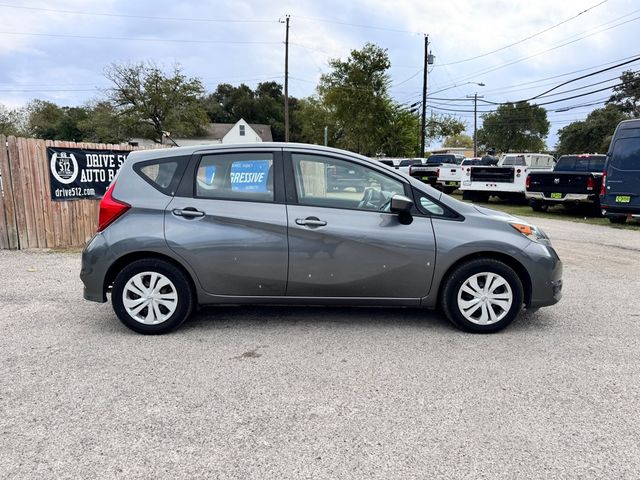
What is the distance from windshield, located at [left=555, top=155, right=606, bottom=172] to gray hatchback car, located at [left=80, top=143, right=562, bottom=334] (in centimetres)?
1521

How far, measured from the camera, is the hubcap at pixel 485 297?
4.27 meters

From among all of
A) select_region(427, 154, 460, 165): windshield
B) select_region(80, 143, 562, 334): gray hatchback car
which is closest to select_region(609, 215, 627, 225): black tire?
select_region(80, 143, 562, 334): gray hatchback car

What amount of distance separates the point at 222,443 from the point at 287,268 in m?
1.83

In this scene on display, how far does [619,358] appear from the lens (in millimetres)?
3820

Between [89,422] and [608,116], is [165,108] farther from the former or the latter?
[89,422]

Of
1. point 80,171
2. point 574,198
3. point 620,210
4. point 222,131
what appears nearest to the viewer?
point 80,171

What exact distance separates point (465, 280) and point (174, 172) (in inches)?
112

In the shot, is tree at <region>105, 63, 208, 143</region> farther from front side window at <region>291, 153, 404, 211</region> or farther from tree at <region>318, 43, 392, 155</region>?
front side window at <region>291, 153, 404, 211</region>

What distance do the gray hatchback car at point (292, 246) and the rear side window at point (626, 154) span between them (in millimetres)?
9695

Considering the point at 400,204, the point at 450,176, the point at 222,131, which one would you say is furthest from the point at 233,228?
the point at 222,131

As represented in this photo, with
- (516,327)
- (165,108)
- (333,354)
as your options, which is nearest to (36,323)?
(333,354)

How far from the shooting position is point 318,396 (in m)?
3.19

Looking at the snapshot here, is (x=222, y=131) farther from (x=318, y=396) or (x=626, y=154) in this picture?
(x=318, y=396)

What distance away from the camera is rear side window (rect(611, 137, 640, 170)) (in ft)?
38.9
